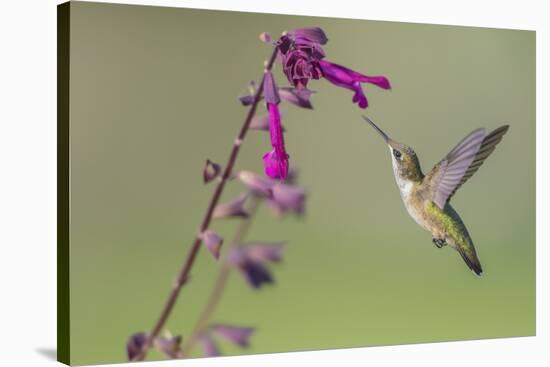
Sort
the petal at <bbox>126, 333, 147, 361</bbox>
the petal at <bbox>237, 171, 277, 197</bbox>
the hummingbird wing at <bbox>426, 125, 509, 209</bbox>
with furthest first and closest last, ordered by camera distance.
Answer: the hummingbird wing at <bbox>426, 125, 509, 209</bbox>, the petal at <bbox>237, 171, 277, 197</bbox>, the petal at <bbox>126, 333, 147, 361</bbox>

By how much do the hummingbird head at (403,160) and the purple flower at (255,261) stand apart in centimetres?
146

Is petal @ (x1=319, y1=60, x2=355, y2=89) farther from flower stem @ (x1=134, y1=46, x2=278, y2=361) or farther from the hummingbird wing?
the hummingbird wing

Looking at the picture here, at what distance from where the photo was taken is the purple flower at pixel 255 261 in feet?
13.1

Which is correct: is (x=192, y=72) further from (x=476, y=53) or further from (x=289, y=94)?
(x=476, y=53)

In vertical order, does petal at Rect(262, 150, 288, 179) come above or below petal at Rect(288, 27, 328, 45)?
below

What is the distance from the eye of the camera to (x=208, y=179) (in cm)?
430

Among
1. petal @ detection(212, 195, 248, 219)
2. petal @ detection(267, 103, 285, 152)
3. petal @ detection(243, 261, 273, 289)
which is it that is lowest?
petal @ detection(243, 261, 273, 289)

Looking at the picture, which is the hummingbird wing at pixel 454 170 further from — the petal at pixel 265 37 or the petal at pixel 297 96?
the petal at pixel 265 37

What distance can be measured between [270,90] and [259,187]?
489 millimetres

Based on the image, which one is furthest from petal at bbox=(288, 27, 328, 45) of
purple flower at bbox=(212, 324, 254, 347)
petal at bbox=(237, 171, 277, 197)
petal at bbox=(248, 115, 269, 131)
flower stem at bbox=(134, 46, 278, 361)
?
purple flower at bbox=(212, 324, 254, 347)

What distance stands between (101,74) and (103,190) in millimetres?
561

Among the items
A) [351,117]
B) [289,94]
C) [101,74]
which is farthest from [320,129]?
[101,74]

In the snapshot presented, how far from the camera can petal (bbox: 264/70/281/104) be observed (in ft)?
14.5

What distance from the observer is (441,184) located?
5.16 metres
